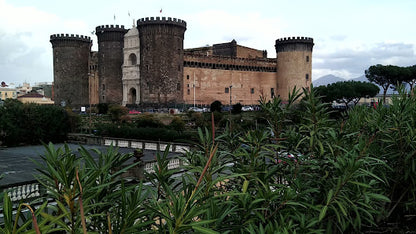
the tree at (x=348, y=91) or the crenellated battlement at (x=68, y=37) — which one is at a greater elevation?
the crenellated battlement at (x=68, y=37)

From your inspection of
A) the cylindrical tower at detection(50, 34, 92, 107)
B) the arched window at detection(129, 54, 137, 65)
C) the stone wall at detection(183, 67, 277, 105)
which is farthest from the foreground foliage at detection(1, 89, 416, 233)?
the cylindrical tower at detection(50, 34, 92, 107)

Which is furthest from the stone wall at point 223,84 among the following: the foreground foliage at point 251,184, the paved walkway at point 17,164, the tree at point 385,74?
the foreground foliage at point 251,184

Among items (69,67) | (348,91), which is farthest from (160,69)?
(348,91)

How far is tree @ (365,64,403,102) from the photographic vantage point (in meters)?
47.5

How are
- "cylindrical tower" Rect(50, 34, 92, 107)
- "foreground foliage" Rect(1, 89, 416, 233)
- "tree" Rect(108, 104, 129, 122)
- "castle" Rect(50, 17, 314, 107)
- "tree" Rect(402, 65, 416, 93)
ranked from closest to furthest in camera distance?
"foreground foliage" Rect(1, 89, 416, 233), "tree" Rect(108, 104, 129, 122), "castle" Rect(50, 17, 314, 107), "tree" Rect(402, 65, 416, 93), "cylindrical tower" Rect(50, 34, 92, 107)

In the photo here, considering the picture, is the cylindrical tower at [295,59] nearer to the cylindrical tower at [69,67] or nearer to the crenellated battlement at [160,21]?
the crenellated battlement at [160,21]

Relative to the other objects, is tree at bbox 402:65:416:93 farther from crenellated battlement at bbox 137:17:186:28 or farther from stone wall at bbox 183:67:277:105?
crenellated battlement at bbox 137:17:186:28

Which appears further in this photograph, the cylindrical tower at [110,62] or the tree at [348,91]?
the cylindrical tower at [110,62]

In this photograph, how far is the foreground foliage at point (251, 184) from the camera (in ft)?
8.64

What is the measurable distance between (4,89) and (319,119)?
87.6m

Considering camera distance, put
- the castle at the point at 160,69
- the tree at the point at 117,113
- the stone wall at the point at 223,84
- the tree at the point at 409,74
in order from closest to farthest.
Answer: the tree at the point at 117,113
the castle at the point at 160,69
the tree at the point at 409,74
the stone wall at the point at 223,84

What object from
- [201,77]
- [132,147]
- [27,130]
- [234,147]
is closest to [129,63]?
[201,77]

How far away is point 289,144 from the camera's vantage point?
4746 millimetres

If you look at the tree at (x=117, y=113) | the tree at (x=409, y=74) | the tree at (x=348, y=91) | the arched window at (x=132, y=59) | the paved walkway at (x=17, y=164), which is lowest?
the paved walkway at (x=17, y=164)
